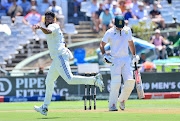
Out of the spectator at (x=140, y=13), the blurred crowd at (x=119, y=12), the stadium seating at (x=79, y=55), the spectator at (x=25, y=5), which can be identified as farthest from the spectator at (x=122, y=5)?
the stadium seating at (x=79, y=55)

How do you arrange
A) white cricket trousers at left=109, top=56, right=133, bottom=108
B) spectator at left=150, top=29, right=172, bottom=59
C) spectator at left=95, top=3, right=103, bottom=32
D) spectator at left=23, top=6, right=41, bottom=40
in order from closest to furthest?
white cricket trousers at left=109, top=56, right=133, bottom=108 < spectator at left=150, top=29, right=172, bottom=59 < spectator at left=23, top=6, right=41, bottom=40 < spectator at left=95, top=3, right=103, bottom=32

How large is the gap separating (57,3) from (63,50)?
13.8 meters

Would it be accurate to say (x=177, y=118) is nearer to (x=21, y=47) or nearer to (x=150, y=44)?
(x=150, y=44)

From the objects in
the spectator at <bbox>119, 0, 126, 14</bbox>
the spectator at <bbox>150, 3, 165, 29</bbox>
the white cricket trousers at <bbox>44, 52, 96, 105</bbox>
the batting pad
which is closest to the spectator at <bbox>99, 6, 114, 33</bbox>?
the spectator at <bbox>119, 0, 126, 14</bbox>

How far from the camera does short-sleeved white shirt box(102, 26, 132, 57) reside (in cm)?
1102

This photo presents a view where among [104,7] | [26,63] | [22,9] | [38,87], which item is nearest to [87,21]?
[104,7]

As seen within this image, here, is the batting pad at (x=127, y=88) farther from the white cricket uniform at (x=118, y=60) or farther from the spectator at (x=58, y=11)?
the spectator at (x=58, y=11)

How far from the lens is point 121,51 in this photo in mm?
11008

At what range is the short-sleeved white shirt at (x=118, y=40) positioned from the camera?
11016 mm

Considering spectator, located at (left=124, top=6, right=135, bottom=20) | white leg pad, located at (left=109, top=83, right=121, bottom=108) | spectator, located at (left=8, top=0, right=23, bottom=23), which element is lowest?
white leg pad, located at (left=109, top=83, right=121, bottom=108)

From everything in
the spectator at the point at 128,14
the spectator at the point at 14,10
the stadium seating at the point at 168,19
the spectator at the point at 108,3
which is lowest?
the stadium seating at the point at 168,19

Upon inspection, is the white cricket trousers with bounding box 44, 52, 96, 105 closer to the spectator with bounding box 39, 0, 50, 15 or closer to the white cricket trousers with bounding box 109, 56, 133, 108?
the white cricket trousers with bounding box 109, 56, 133, 108

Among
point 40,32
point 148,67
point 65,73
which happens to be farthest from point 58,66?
point 40,32

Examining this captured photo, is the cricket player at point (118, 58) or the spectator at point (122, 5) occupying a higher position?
the spectator at point (122, 5)
